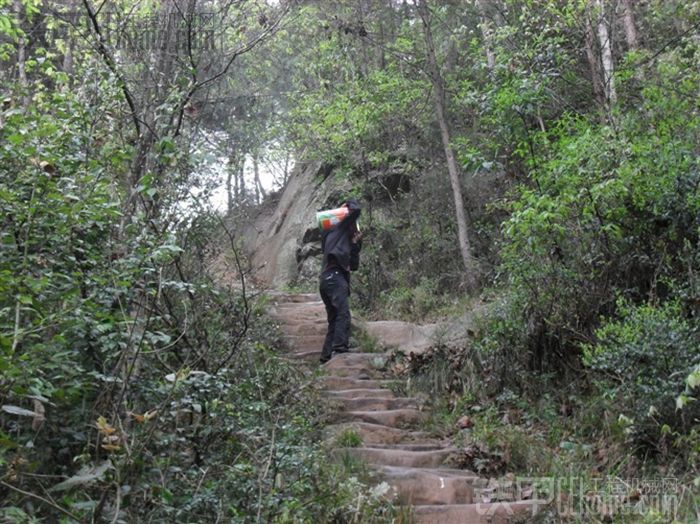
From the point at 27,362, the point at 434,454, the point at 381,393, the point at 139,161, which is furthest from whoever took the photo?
the point at 381,393

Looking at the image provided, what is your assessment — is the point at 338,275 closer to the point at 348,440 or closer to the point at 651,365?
the point at 348,440

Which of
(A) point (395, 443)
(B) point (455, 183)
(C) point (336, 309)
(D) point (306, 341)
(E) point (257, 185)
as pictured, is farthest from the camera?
(E) point (257, 185)

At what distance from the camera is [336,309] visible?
30.0 feet

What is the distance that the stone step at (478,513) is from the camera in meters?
5.07

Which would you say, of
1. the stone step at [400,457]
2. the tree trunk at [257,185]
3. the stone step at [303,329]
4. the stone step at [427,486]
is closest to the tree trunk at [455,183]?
the stone step at [303,329]

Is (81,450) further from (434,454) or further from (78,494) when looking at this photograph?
(434,454)

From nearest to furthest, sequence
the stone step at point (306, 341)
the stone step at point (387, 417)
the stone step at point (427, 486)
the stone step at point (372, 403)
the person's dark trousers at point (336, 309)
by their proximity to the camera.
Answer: the stone step at point (427, 486) < the stone step at point (387, 417) < the stone step at point (372, 403) < the person's dark trousers at point (336, 309) < the stone step at point (306, 341)

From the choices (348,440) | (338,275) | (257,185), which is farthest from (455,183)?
(257,185)

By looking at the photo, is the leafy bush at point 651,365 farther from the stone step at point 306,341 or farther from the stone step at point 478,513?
the stone step at point 306,341

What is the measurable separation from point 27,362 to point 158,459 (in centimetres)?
114

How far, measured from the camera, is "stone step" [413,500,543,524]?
5070 millimetres

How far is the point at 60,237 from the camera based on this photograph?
14.0 ft

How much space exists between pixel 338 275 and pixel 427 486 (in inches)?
158

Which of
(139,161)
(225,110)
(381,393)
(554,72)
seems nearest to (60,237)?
(139,161)
